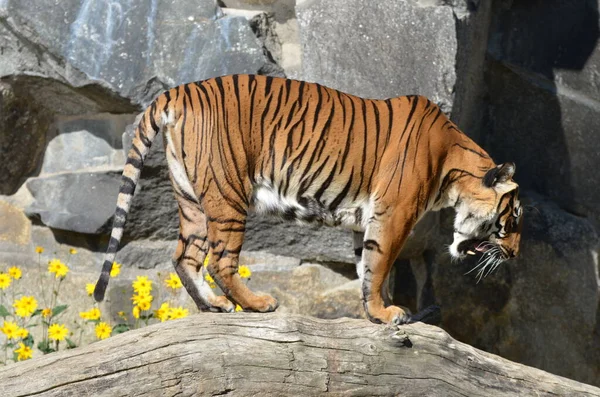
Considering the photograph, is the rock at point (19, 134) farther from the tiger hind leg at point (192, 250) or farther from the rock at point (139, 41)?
the tiger hind leg at point (192, 250)

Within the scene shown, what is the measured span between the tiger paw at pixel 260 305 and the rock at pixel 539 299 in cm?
178

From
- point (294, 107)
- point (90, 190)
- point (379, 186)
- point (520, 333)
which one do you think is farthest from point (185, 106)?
point (520, 333)

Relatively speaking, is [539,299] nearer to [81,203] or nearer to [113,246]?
[81,203]

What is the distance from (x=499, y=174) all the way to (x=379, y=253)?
69 centimetres

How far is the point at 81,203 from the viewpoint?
5273mm

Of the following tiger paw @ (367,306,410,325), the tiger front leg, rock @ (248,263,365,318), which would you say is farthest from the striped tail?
Result: rock @ (248,263,365,318)

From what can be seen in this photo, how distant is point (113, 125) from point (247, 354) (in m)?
2.19

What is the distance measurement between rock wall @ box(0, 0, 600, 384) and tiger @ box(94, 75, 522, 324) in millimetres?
614

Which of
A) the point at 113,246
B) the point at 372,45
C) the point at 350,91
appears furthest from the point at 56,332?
the point at 372,45

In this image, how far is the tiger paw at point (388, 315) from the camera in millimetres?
4270

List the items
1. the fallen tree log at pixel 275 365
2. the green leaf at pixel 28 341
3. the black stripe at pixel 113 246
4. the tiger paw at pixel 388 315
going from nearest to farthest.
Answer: the fallen tree log at pixel 275 365 < the black stripe at pixel 113 246 < the tiger paw at pixel 388 315 < the green leaf at pixel 28 341

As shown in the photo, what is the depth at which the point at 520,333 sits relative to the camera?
5875 mm

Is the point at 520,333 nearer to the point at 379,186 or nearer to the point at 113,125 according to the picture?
the point at 379,186

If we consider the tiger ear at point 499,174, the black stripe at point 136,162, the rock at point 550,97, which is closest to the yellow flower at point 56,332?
the black stripe at point 136,162
